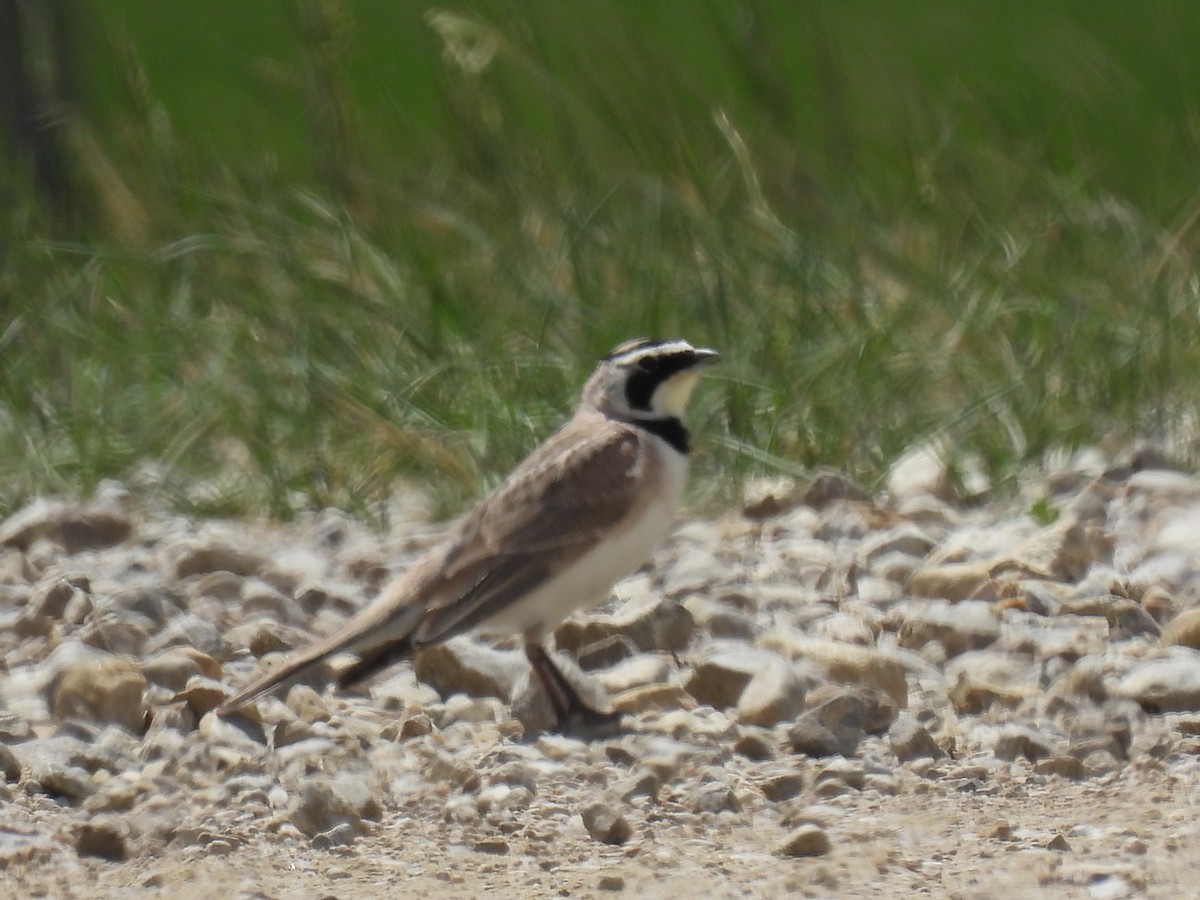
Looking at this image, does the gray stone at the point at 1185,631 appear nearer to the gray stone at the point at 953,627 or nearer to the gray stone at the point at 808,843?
the gray stone at the point at 953,627

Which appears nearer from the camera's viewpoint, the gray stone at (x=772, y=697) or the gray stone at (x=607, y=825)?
the gray stone at (x=607, y=825)

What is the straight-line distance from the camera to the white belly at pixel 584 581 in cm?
400

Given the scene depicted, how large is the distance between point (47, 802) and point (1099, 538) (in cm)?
237

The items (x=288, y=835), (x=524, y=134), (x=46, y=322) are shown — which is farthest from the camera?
(x=524, y=134)

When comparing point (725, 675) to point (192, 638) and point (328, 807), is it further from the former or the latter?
point (192, 638)

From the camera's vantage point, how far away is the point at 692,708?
13.0 feet

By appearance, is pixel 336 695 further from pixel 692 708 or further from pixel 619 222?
pixel 619 222

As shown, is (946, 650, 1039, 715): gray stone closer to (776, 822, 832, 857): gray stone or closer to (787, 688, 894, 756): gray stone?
(787, 688, 894, 756): gray stone

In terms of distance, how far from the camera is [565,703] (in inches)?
153

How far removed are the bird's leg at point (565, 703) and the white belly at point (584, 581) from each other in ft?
0.19

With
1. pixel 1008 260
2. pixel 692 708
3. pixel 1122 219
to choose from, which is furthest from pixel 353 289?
pixel 692 708

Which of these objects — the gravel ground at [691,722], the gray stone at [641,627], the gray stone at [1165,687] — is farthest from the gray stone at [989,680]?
the gray stone at [641,627]

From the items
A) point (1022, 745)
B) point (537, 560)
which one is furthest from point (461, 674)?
point (1022, 745)

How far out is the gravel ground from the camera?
325 cm
